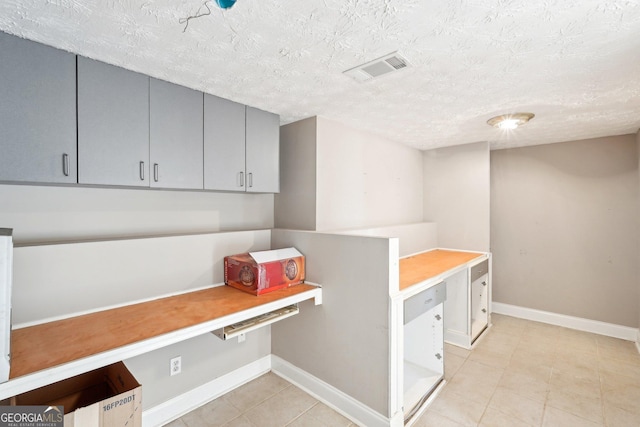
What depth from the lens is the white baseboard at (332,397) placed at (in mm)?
1926

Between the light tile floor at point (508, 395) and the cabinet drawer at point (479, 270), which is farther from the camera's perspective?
the cabinet drawer at point (479, 270)

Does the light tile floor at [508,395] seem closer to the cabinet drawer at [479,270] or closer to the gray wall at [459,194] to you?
the cabinet drawer at [479,270]

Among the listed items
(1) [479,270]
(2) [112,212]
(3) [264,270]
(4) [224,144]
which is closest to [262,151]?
(4) [224,144]

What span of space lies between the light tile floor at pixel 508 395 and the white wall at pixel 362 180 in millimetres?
1373

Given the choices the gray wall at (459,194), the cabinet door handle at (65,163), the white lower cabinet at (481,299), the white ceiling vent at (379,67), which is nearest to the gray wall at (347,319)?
the white ceiling vent at (379,67)

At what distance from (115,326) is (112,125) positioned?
3.49ft

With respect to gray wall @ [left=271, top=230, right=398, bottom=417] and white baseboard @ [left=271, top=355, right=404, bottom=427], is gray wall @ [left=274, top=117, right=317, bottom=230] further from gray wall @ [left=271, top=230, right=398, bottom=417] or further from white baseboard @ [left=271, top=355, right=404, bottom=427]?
white baseboard @ [left=271, top=355, right=404, bottom=427]

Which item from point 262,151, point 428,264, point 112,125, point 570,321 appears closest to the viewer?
point 112,125

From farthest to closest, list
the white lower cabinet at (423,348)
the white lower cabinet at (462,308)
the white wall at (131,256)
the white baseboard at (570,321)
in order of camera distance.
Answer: the white baseboard at (570,321) < the white lower cabinet at (462,308) < the white lower cabinet at (423,348) < the white wall at (131,256)

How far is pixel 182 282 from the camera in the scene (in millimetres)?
2084

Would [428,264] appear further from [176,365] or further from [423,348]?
[176,365]

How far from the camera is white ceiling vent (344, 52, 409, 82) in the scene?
1574mm

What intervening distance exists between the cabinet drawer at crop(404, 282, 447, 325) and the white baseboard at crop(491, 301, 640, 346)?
2.15 meters

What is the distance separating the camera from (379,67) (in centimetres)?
167
